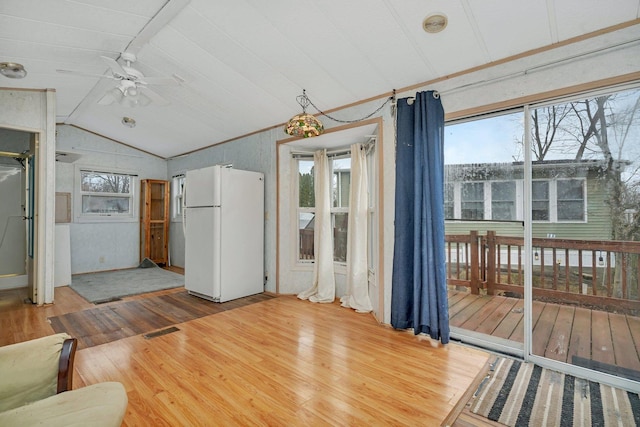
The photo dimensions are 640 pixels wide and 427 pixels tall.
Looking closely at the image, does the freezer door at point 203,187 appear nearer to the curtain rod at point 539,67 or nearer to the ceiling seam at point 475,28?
the curtain rod at point 539,67

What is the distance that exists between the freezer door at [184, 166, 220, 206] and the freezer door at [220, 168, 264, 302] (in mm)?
87

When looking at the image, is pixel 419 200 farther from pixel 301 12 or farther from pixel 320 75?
pixel 301 12

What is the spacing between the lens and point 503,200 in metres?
2.67

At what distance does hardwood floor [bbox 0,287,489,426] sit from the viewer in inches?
67.1

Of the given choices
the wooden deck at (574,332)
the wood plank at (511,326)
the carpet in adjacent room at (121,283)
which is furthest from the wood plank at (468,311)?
the carpet in adjacent room at (121,283)

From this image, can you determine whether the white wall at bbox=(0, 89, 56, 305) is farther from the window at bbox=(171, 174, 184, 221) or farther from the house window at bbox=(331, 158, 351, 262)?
the house window at bbox=(331, 158, 351, 262)

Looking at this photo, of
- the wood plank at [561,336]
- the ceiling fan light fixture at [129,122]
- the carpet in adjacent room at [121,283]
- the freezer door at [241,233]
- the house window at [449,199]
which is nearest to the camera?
the wood plank at [561,336]

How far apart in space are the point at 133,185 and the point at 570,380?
290 inches

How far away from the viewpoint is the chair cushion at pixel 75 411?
1.00 metres

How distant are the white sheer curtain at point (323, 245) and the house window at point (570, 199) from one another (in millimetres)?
2413

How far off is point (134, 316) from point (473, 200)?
378 cm

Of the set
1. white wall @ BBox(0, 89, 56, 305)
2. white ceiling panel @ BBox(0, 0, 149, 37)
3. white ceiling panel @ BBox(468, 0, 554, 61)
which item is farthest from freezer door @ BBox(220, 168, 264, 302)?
white ceiling panel @ BBox(468, 0, 554, 61)

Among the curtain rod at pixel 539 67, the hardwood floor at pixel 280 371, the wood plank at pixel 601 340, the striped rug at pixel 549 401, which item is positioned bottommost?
the striped rug at pixel 549 401

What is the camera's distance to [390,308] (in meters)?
3.00
